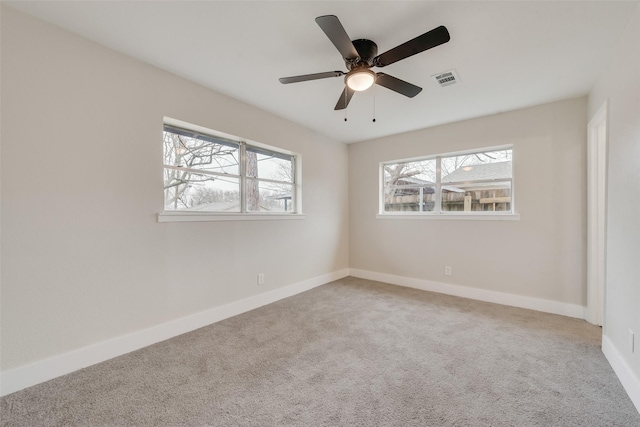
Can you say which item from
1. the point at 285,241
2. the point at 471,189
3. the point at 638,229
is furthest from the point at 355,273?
the point at 638,229

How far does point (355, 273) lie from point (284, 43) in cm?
377

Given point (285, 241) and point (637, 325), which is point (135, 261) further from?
point (637, 325)

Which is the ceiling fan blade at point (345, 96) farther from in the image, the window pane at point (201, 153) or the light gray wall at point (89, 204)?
the window pane at point (201, 153)

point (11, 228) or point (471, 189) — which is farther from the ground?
point (471, 189)

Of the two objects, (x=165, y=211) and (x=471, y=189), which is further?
(x=471, y=189)

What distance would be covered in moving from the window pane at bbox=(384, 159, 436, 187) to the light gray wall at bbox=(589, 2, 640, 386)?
2.00m

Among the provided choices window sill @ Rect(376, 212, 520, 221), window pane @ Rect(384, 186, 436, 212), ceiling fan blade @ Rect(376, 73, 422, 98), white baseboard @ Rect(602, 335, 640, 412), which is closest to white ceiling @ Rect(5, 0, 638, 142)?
ceiling fan blade @ Rect(376, 73, 422, 98)

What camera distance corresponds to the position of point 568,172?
9.81ft

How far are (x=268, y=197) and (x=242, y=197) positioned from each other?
0.43 metres

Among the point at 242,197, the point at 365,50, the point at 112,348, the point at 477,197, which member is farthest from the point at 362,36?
the point at 112,348

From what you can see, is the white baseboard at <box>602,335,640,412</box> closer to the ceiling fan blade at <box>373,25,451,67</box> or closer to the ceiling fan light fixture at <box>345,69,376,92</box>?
the ceiling fan blade at <box>373,25,451,67</box>

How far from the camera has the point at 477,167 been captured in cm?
367

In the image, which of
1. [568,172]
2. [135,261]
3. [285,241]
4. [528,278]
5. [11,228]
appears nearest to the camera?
[11,228]

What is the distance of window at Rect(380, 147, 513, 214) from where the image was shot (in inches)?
137
